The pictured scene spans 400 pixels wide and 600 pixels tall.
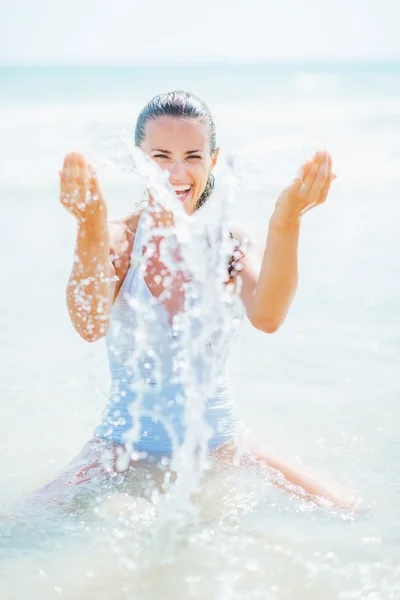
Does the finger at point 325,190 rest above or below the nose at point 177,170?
below

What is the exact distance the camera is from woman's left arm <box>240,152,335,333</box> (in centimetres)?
293

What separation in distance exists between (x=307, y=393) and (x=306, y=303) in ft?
4.76

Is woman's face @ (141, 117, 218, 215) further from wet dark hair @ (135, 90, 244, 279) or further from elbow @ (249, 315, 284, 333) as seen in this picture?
elbow @ (249, 315, 284, 333)

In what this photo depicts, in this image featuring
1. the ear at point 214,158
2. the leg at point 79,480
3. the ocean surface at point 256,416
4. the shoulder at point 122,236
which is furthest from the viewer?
the ear at point 214,158

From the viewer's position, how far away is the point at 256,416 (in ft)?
14.1

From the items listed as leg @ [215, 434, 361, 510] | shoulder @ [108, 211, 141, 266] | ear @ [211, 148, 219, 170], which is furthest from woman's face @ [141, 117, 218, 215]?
leg @ [215, 434, 361, 510]

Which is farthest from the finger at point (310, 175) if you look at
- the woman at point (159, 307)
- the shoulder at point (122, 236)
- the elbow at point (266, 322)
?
the shoulder at point (122, 236)

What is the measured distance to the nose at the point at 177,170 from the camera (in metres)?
3.26

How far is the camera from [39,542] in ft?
9.22

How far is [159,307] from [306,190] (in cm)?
72

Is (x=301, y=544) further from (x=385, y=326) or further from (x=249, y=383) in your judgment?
(x=385, y=326)

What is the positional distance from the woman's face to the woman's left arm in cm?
36

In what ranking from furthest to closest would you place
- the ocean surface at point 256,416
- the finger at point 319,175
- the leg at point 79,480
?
the leg at point 79,480 < the finger at point 319,175 < the ocean surface at point 256,416

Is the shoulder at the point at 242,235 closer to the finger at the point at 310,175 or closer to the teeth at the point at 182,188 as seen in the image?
the teeth at the point at 182,188
